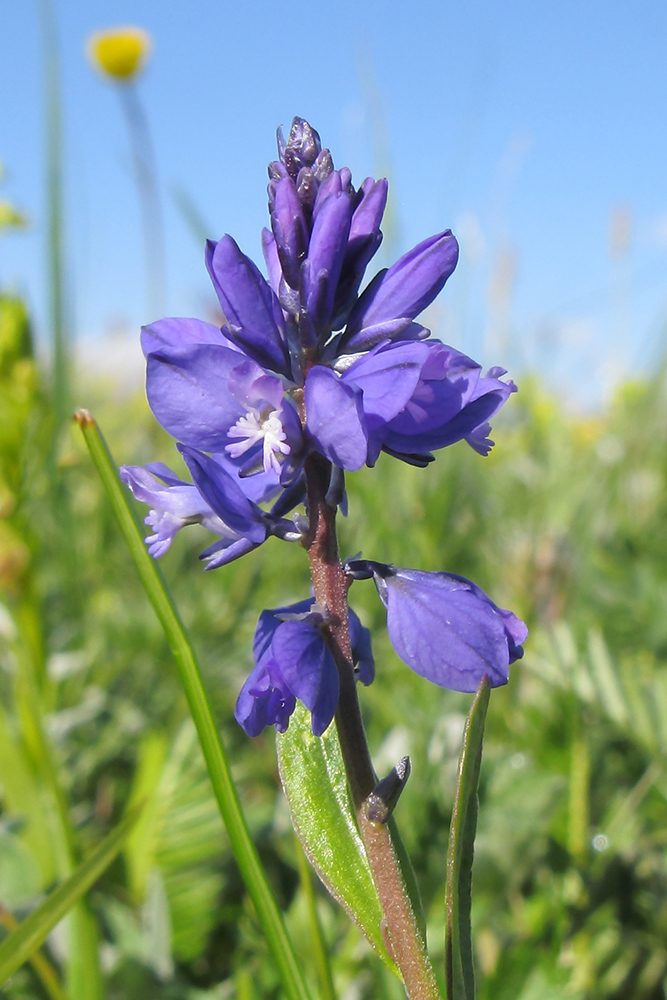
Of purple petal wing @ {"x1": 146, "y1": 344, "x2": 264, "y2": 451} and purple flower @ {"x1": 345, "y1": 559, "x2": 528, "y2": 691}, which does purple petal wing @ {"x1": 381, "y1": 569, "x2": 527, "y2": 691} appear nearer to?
purple flower @ {"x1": 345, "y1": 559, "x2": 528, "y2": 691}

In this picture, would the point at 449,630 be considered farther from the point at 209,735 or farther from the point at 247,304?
the point at 247,304

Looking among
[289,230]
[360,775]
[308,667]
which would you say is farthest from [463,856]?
[289,230]

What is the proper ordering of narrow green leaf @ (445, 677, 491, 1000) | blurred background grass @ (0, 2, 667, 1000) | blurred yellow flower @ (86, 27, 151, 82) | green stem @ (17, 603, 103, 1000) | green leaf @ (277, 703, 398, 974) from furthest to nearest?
blurred yellow flower @ (86, 27, 151, 82)
blurred background grass @ (0, 2, 667, 1000)
green stem @ (17, 603, 103, 1000)
green leaf @ (277, 703, 398, 974)
narrow green leaf @ (445, 677, 491, 1000)

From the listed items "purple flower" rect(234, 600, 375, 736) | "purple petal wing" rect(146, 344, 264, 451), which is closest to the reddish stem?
"purple flower" rect(234, 600, 375, 736)

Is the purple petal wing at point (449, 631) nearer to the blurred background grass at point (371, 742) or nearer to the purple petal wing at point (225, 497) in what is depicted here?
the purple petal wing at point (225, 497)

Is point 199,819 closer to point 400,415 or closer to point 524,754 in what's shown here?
point 524,754

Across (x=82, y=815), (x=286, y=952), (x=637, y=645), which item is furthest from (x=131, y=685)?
(x=286, y=952)
